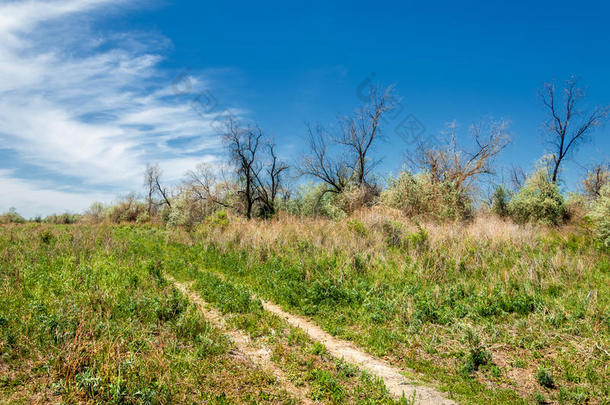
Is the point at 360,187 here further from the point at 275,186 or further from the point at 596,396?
the point at 596,396

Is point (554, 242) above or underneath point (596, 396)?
above

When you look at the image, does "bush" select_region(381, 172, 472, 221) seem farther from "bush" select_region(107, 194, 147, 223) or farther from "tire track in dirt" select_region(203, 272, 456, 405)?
"bush" select_region(107, 194, 147, 223)

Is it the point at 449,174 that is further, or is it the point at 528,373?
the point at 449,174

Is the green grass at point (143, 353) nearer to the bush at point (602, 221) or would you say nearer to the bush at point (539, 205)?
the bush at point (602, 221)

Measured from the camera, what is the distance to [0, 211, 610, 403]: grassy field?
4.94 m

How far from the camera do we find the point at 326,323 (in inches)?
317

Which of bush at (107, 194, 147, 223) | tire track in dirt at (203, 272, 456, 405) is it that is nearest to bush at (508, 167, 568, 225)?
tire track in dirt at (203, 272, 456, 405)

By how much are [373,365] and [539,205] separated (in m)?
26.4

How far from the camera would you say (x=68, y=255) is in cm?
1397

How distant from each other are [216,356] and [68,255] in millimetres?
11692

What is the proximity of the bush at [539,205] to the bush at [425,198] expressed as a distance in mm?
3626

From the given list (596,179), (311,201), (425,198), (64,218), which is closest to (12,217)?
(64,218)

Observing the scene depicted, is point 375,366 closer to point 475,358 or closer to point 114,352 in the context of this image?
point 475,358

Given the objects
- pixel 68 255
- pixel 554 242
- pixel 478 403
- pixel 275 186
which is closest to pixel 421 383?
pixel 478 403
